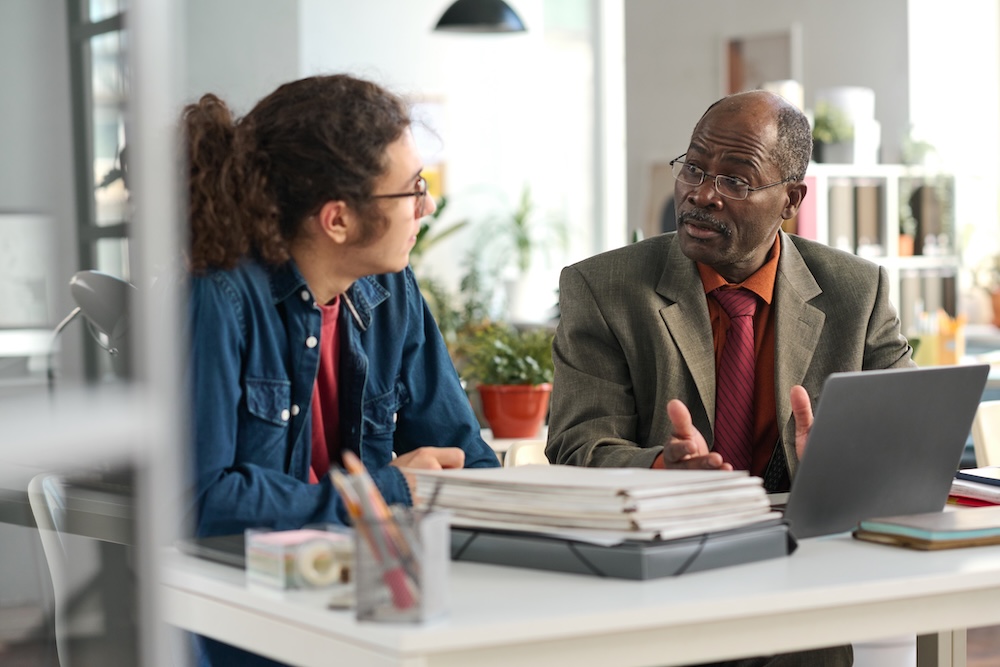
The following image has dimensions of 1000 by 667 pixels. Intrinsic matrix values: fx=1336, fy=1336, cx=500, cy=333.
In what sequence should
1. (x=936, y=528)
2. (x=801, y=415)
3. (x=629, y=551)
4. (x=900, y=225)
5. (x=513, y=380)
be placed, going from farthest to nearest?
(x=900, y=225)
(x=513, y=380)
(x=801, y=415)
(x=936, y=528)
(x=629, y=551)

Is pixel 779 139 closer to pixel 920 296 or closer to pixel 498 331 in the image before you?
pixel 498 331

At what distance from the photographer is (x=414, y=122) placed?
1.88 m

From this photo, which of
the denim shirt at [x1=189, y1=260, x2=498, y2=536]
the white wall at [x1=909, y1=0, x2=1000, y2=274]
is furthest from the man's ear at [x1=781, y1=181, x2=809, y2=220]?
the white wall at [x1=909, y1=0, x2=1000, y2=274]

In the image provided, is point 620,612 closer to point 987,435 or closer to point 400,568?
point 400,568

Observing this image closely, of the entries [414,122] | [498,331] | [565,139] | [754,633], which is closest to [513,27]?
[498,331]

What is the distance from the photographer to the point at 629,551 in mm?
1265

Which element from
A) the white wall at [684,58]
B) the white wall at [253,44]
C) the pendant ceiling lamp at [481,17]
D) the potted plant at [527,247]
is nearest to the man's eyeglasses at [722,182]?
the pendant ceiling lamp at [481,17]

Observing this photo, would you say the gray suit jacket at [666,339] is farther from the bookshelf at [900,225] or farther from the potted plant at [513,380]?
the bookshelf at [900,225]

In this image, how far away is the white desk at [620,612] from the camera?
1.11 metres

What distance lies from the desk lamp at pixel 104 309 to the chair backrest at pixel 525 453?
1.18m

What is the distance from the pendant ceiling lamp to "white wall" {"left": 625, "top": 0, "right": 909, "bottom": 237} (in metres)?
2.15

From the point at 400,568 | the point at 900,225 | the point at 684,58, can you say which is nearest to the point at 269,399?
the point at 400,568

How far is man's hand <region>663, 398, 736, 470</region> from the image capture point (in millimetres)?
1583

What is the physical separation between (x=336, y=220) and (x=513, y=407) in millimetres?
1547
